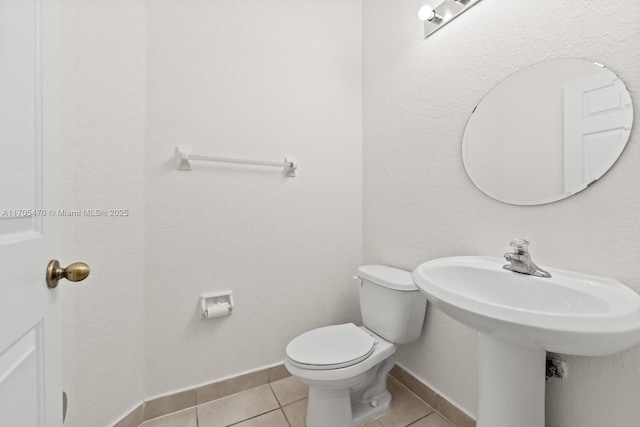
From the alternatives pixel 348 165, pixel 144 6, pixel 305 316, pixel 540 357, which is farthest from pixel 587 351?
pixel 144 6

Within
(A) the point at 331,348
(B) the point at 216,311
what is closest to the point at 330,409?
(A) the point at 331,348

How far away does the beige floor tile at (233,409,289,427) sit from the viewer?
1193 mm

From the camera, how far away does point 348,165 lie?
1.71m

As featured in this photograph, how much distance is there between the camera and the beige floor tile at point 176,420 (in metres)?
1.19

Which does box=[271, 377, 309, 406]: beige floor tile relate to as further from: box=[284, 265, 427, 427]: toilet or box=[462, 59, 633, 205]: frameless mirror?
box=[462, 59, 633, 205]: frameless mirror

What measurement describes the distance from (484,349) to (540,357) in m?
0.15

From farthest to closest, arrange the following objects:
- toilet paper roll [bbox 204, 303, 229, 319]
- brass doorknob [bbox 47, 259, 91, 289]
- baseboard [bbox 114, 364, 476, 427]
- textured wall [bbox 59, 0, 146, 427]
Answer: toilet paper roll [bbox 204, 303, 229, 319] → baseboard [bbox 114, 364, 476, 427] → textured wall [bbox 59, 0, 146, 427] → brass doorknob [bbox 47, 259, 91, 289]

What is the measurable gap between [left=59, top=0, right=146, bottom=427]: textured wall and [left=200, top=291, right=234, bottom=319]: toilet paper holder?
0.26m

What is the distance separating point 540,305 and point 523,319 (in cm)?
35

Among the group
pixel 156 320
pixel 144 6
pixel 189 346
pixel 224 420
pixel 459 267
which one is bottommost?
pixel 224 420

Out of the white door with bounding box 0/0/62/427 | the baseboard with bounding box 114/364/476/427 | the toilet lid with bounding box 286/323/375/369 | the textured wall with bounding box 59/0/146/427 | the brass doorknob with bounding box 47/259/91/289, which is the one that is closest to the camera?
the white door with bounding box 0/0/62/427

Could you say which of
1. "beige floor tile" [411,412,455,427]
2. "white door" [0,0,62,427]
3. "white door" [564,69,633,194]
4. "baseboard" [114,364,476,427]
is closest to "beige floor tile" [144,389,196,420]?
"baseboard" [114,364,476,427]

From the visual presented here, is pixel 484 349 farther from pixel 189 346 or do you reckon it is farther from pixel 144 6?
pixel 144 6

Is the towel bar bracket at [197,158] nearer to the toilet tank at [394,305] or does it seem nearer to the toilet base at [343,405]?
the toilet tank at [394,305]
